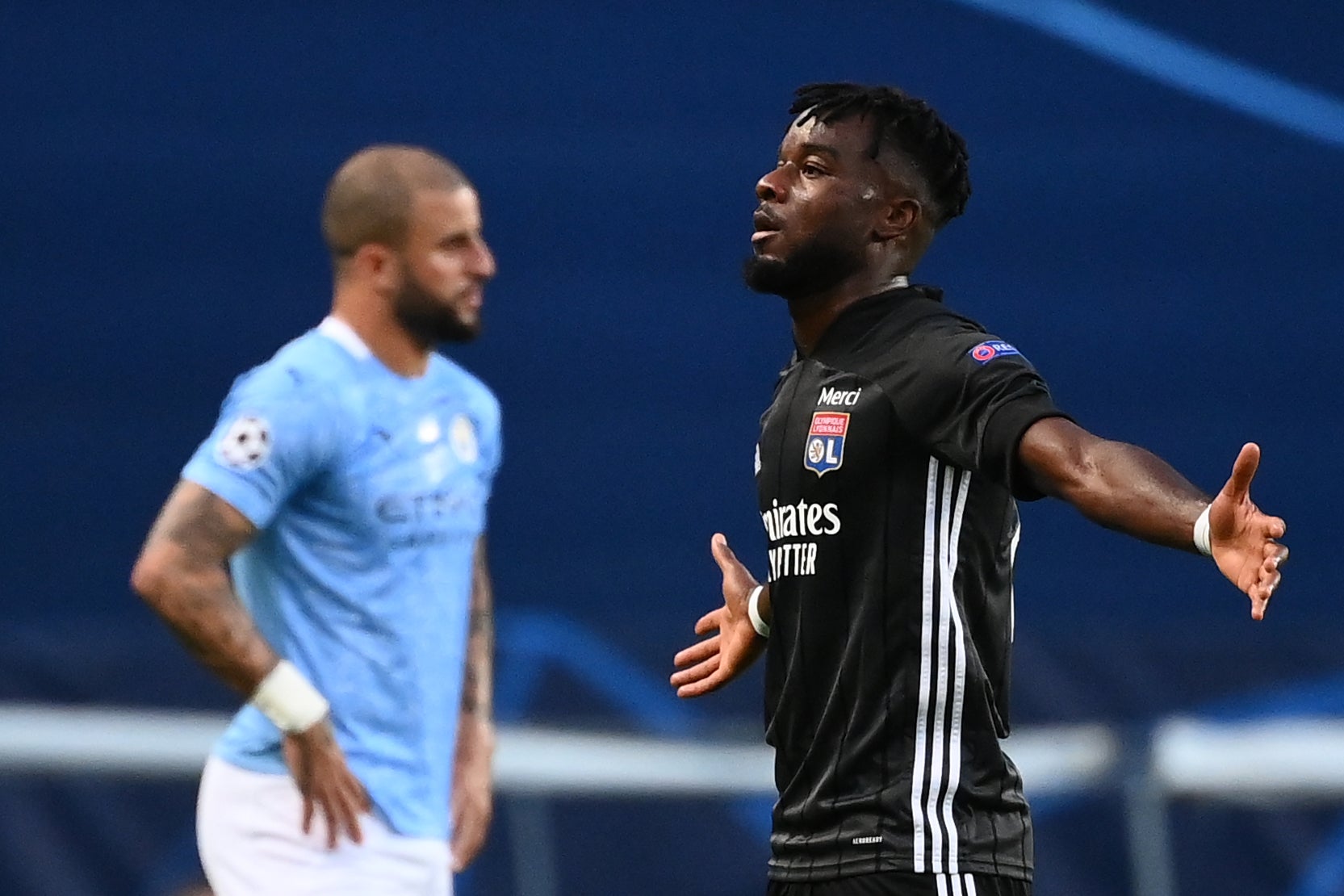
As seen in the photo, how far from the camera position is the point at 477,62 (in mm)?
8023

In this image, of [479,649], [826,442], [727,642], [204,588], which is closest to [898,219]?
[826,442]

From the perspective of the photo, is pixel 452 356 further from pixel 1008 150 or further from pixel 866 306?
pixel 866 306

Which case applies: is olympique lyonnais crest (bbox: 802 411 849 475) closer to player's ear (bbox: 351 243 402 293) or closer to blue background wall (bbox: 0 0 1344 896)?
player's ear (bbox: 351 243 402 293)

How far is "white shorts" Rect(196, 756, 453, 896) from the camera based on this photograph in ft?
13.7

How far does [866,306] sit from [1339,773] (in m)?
3.68

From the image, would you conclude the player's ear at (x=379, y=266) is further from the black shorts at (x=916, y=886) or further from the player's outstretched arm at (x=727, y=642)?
the black shorts at (x=916, y=886)

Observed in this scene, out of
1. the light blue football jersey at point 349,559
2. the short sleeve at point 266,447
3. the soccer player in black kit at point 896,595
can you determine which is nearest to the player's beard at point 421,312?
the light blue football jersey at point 349,559

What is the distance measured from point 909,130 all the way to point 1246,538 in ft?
4.24

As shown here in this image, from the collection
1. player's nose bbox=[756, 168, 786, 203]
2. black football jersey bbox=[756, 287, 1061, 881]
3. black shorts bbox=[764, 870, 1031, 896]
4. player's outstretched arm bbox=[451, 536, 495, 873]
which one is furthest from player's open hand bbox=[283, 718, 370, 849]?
player's nose bbox=[756, 168, 786, 203]

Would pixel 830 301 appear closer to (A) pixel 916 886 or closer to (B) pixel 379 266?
(A) pixel 916 886

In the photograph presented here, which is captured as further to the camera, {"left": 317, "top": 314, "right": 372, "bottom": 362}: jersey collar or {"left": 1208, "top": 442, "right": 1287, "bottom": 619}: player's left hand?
{"left": 317, "top": 314, "right": 372, "bottom": 362}: jersey collar

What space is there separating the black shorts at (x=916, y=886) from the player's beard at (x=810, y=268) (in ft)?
3.36

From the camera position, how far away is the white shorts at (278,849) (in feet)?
13.7

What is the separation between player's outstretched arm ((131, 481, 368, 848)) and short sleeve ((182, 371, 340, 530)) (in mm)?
36
